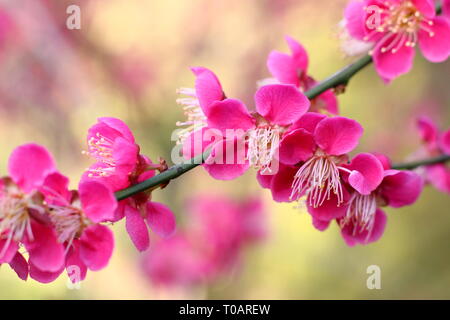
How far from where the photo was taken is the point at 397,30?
101 centimetres

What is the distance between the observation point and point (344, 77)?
95cm

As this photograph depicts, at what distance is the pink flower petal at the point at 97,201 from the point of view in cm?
79

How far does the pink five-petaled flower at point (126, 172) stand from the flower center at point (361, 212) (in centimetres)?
29

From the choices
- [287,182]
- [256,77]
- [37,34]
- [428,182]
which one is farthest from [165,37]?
[287,182]

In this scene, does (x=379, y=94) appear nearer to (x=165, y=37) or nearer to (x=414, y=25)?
(x=165, y=37)

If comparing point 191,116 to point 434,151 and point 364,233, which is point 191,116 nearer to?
point 364,233

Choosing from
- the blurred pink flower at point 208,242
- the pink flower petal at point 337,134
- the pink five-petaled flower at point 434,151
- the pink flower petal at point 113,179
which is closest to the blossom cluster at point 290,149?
the pink flower petal at point 337,134

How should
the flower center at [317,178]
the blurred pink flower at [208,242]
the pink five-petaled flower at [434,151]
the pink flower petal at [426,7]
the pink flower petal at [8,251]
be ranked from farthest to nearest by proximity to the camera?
the blurred pink flower at [208,242] → the pink five-petaled flower at [434,151] → the pink flower petal at [426,7] → the flower center at [317,178] → the pink flower petal at [8,251]

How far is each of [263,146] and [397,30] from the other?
353 millimetres

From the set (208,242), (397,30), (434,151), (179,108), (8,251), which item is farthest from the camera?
(179,108)

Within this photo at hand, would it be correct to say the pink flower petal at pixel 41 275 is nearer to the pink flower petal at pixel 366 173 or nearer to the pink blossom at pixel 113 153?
the pink blossom at pixel 113 153

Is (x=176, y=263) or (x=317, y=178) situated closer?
(x=317, y=178)

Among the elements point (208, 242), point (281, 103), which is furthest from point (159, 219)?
point (208, 242)

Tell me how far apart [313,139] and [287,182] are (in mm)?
79
